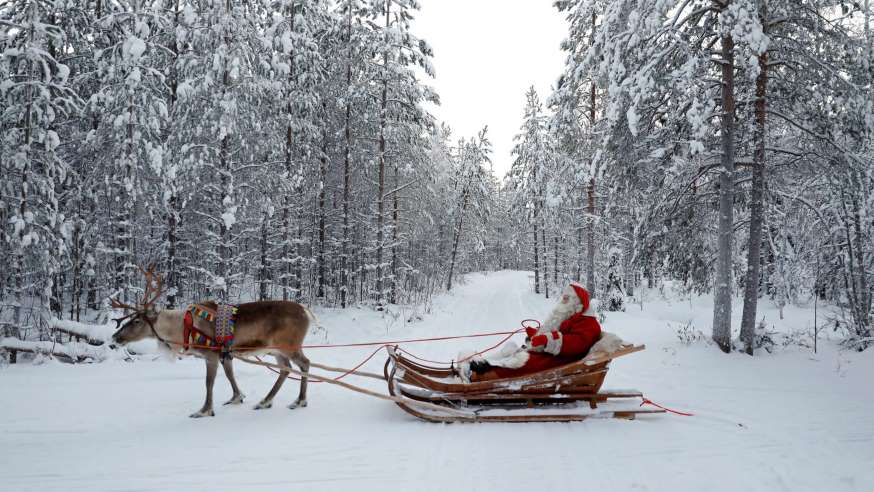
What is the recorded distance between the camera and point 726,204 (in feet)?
28.4

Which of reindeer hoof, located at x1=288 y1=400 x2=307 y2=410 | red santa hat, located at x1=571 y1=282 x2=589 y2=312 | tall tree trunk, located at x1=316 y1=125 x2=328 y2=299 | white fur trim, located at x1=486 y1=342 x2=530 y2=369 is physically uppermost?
tall tree trunk, located at x1=316 y1=125 x2=328 y2=299

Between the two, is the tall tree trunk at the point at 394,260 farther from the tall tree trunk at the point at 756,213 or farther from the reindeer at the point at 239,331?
the tall tree trunk at the point at 756,213

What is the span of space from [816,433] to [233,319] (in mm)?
7259

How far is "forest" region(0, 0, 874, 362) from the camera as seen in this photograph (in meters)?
8.23

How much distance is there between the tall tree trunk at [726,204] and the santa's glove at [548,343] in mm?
4972

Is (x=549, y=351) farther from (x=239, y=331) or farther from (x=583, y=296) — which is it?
(x=239, y=331)

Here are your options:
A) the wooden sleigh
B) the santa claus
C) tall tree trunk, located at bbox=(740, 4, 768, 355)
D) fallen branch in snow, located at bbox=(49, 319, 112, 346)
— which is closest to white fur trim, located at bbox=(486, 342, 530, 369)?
the santa claus

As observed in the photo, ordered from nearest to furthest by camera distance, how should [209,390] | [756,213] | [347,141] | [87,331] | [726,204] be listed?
[209,390] → [756,213] → [726,204] → [87,331] → [347,141]

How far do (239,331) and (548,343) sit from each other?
413 cm

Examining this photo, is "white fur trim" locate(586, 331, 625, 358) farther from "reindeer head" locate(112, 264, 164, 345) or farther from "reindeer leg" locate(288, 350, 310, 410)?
"reindeer head" locate(112, 264, 164, 345)

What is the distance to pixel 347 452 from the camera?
Result: 14.6 feet

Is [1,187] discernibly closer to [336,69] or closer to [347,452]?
[347,452]

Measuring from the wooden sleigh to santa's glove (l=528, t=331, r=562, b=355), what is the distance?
0.32 metres

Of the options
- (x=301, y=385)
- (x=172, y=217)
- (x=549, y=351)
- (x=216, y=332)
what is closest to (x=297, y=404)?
(x=301, y=385)
